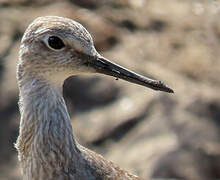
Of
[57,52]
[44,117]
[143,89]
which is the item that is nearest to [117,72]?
[57,52]

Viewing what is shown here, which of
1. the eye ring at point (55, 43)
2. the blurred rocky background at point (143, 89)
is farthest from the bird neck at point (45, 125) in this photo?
the blurred rocky background at point (143, 89)

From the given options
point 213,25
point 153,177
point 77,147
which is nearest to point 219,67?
point 213,25

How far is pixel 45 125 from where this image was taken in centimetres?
349

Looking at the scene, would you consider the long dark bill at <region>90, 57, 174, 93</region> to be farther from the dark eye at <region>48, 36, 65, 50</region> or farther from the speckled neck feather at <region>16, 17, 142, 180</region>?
the dark eye at <region>48, 36, 65, 50</region>

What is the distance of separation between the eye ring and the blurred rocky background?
2240 millimetres

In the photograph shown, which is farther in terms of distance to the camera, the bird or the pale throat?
the pale throat

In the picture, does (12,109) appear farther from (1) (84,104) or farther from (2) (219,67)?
(2) (219,67)

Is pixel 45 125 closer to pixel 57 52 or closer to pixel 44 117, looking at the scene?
pixel 44 117

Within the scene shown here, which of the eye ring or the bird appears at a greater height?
the eye ring

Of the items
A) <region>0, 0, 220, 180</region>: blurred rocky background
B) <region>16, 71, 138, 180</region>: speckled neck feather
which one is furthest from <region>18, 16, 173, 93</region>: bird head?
<region>0, 0, 220, 180</region>: blurred rocky background

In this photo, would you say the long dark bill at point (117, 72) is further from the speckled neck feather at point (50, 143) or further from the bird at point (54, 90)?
the speckled neck feather at point (50, 143)

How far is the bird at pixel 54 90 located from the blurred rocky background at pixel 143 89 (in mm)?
1844

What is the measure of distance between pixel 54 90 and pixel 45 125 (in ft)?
0.65

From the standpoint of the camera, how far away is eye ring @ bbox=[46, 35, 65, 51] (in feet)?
10.8
